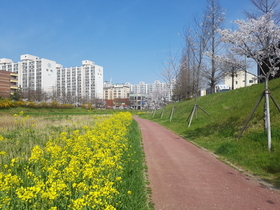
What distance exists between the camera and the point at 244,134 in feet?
30.8

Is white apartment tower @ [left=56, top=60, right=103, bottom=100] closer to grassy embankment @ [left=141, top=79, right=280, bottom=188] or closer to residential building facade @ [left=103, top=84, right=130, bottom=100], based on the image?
residential building facade @ [left=103, top=84, right=130, bottom=100]

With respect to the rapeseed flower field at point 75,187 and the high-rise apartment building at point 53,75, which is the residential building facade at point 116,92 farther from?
the rapeseed flower field at point 75,187

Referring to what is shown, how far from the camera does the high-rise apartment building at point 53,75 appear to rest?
109 metres

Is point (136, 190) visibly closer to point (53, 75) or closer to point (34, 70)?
point (34, 70)

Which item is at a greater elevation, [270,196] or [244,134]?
[244,134]

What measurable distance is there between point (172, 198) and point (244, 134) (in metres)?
5.94

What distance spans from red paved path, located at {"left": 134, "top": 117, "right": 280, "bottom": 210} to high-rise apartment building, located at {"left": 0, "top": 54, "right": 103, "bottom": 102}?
→ 89.5 m

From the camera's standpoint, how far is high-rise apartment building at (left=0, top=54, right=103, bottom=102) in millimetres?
108688

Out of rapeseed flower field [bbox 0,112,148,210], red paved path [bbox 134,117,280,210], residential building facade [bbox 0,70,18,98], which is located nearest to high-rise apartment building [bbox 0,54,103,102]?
residential building facade [bbox 0,70,18,98]

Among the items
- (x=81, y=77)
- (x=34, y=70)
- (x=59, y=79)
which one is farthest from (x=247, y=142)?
(x=59, y=79)

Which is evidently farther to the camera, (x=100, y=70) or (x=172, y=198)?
(x=100, y=70)

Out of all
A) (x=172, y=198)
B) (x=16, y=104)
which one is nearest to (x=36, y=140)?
(x=172, y=198)

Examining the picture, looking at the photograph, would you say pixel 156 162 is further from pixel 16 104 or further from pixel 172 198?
pixel 16 104

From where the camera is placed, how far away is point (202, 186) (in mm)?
5402
